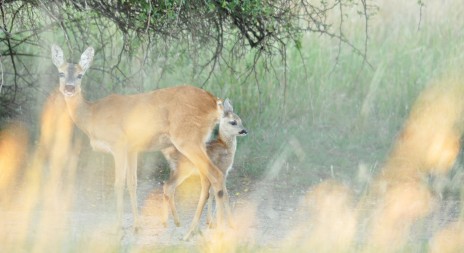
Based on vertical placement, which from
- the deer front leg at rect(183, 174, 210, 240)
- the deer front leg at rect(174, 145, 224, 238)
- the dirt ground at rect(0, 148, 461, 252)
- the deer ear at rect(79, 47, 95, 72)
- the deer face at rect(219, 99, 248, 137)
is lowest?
the dirt ground at rect(0, 148, 461, 252)

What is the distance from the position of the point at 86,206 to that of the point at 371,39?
618 centimetres

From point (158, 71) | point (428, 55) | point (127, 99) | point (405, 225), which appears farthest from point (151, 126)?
point (428, 55)

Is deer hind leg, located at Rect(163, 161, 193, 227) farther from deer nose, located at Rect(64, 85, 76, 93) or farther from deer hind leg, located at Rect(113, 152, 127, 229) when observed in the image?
deer nose, located at Rect(64, 85, 76, 93)

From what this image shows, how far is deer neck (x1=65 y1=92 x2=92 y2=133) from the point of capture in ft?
30.6

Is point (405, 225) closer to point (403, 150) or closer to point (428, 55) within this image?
point (403, 150)

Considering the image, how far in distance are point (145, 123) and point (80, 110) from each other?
606 mm

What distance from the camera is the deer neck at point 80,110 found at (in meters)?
9.33

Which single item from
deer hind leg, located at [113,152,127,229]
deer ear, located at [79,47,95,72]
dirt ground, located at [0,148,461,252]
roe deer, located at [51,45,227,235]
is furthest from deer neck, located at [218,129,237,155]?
deer ear, located at [79,47,95,72]

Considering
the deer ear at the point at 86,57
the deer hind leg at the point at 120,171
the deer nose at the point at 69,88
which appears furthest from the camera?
the deer ear at the point at 86,57

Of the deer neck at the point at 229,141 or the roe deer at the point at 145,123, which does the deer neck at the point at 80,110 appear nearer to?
the roe deer at the point at 145,123

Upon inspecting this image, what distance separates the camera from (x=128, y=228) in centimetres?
894

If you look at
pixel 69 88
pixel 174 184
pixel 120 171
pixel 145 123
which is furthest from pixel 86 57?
pixel 174 184

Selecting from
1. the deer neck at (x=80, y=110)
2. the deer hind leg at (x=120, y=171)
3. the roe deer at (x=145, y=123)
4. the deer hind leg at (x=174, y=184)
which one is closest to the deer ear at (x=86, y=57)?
the roe deer at (x=145, y=123)

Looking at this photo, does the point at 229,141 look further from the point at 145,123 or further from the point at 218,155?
the point at 145,123
